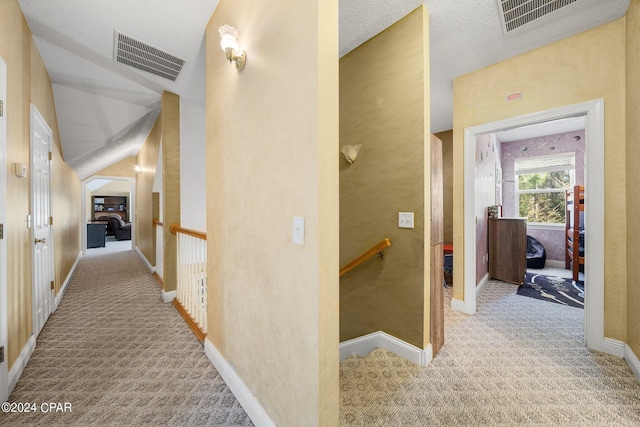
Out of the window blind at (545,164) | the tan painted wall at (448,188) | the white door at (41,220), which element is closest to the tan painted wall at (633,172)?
the tan painted wall at (448,188)

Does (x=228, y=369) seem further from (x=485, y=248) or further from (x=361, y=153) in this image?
(x=485, y=248)

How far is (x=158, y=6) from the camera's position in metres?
1.86

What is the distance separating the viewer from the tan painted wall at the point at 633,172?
1819 mm

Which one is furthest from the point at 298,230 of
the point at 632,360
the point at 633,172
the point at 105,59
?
the point at 105,59

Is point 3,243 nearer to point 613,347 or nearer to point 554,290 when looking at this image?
point 613,347

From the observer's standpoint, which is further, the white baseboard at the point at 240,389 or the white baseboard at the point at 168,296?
the white baseboard at the point at 168,296

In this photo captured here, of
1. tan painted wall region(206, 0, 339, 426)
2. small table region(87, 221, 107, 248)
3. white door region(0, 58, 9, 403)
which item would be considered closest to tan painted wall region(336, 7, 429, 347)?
tan painted wall region(206, 0, 339, 426)

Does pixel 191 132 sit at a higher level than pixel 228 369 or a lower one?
higher

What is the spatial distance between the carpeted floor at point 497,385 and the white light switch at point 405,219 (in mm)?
1053

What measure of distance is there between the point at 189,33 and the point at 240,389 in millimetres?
2708

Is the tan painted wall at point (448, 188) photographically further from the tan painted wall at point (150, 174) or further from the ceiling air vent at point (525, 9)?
the tan painted wall at point (150, 174)

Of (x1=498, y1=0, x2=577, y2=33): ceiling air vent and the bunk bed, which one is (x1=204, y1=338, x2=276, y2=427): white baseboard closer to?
(x1=498, y1=0, x2=577, y2=33): ceiling air vent

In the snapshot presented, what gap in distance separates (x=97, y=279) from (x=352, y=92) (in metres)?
5.11

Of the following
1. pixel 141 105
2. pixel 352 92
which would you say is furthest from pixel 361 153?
pixel 141 105
